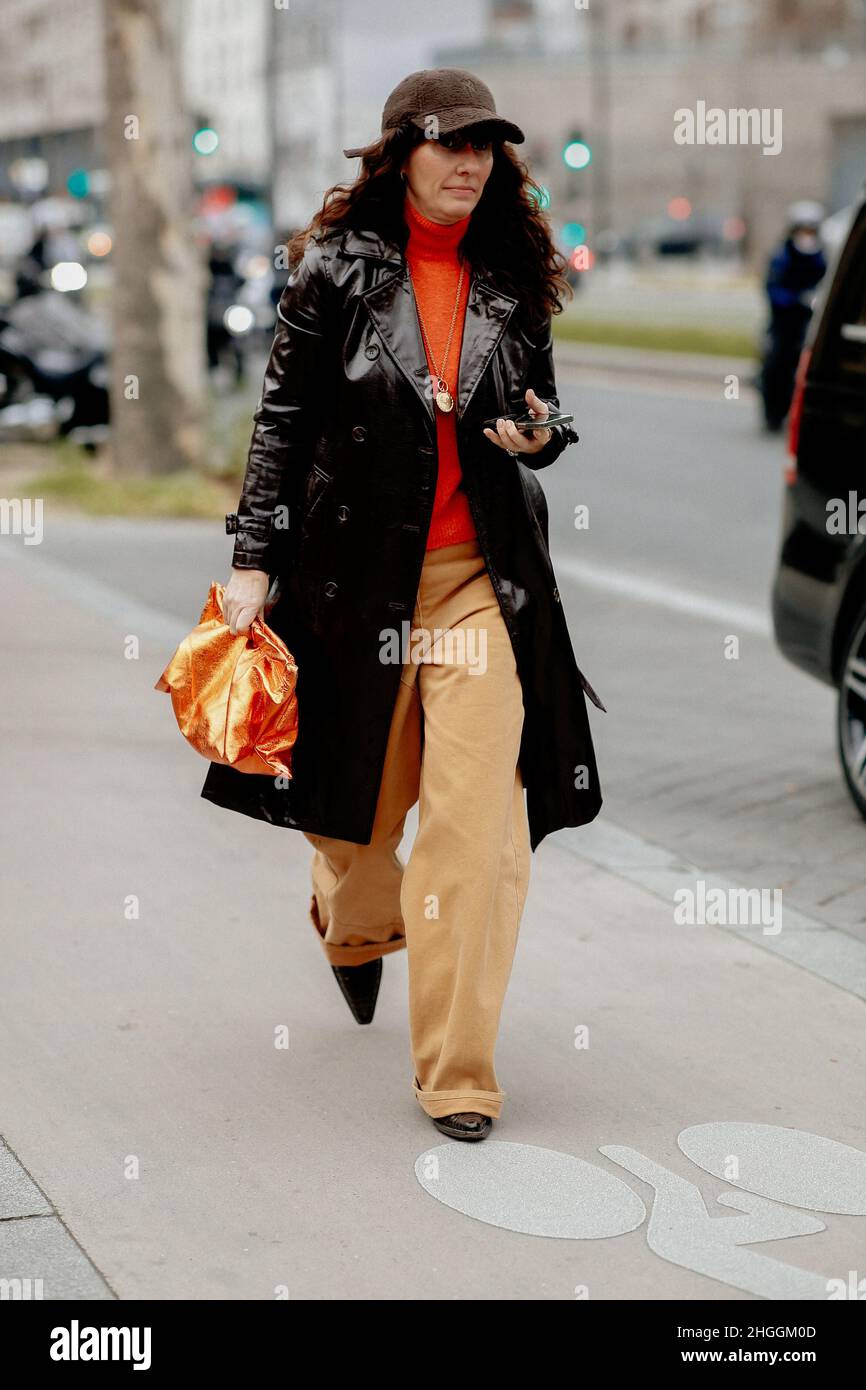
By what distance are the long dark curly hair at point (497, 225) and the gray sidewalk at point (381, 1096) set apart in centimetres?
155

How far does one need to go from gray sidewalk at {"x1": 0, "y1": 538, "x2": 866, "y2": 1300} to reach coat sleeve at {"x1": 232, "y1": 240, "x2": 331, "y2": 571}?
43.1 inches

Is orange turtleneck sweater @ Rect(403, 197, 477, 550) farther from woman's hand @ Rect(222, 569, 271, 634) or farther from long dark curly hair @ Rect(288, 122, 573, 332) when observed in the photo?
woman's hand @ Rect(222, 569, 271, 634)

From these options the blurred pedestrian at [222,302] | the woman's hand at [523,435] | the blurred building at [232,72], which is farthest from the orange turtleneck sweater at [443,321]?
the blurred building at [232,72]

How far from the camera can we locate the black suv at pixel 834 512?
19.7 ft

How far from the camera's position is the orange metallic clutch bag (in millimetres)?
3752

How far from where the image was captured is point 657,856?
18.8ft

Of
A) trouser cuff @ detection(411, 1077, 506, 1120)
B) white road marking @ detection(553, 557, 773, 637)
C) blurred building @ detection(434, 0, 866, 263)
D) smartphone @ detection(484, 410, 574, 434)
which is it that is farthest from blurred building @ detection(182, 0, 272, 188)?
trouser cuff @ detection(411, 1077, 506, 1120)

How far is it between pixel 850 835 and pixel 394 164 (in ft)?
9.68

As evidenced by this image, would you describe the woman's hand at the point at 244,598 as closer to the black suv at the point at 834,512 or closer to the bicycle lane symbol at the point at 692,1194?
the bicycle lane symbol at the point at 692,1194

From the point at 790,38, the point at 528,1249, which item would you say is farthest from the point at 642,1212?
the point at 790,38

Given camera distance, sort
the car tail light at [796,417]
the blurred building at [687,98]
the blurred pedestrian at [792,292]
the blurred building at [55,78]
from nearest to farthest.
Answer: the car tail light at [796,417]
the blurred pedestrian at [792,292]
the blurred building at [55,78]
the blurred building at [687,98]

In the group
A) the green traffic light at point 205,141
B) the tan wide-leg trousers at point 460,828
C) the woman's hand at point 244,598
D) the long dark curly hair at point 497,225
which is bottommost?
the tan wide-leg trousers at point 460,828

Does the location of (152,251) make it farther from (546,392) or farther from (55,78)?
(55,78)

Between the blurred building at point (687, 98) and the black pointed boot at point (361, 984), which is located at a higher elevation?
the blurred building at point (687, 98)
